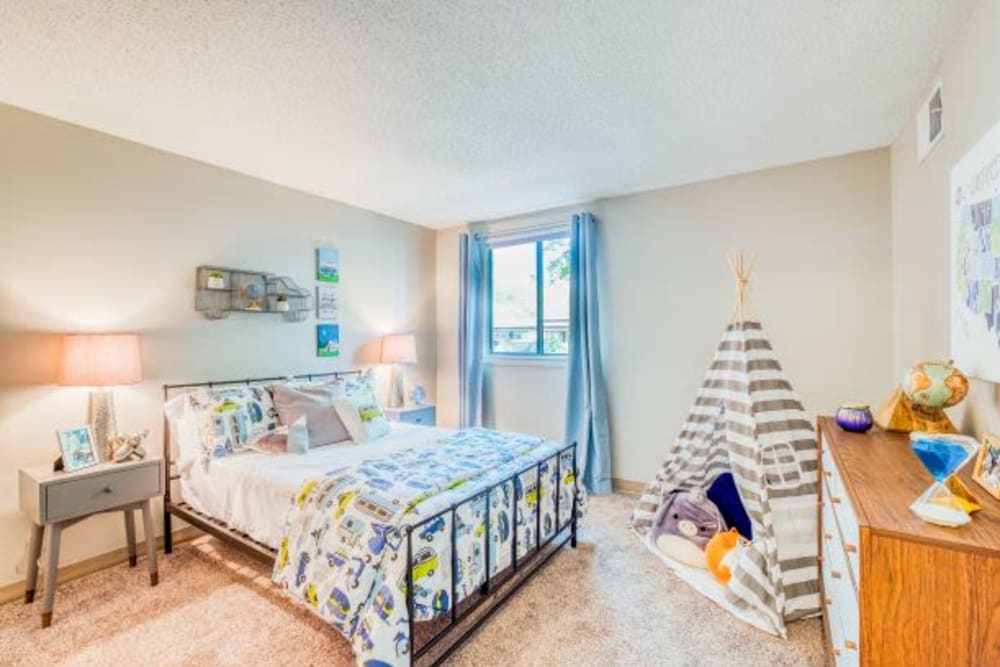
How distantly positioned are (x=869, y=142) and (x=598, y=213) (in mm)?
1839

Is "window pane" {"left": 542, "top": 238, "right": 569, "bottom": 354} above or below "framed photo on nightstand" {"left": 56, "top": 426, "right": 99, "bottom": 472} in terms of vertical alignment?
above

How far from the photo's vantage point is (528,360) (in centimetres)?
445

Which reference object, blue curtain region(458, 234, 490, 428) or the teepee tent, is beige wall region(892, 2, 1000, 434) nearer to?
the teepee tent

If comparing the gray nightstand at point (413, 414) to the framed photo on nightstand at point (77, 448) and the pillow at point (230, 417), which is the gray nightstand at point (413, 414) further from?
the framed photo on nightstand at point (77, 448)

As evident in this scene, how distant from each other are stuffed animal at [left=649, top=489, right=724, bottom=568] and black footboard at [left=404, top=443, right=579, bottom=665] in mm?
537

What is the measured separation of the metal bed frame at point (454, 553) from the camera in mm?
1835

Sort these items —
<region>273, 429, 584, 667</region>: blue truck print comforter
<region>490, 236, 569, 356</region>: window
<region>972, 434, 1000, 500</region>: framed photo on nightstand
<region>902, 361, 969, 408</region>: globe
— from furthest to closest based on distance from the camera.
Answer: <region>490, 236, 569, 356</region>: window → <region>273, 429, 584, 667</region>: blue truck print comforter → <region>902, 361, 969, 408</region>: globe → <region>972, 434, 1000, 500</region>: framed photo on nightstand

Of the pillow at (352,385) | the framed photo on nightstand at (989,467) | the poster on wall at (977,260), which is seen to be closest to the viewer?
the framed photo on nightstand at (989,467)

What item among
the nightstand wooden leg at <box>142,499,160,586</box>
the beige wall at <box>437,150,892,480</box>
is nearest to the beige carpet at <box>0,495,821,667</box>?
the nightstand wooden leg at <box>142,499,160,586</box>

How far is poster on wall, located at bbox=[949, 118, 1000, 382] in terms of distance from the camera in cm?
142

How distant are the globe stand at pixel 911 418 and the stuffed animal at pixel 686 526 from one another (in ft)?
3.79

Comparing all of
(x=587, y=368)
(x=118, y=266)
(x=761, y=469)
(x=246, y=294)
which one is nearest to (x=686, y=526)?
(x=761, y=469)

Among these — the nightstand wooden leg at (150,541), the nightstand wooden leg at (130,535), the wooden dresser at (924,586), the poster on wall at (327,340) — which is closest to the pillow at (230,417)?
the nightstand wooden leg at (150,541)

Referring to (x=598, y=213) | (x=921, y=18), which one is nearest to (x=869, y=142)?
(x=921, y=18)
